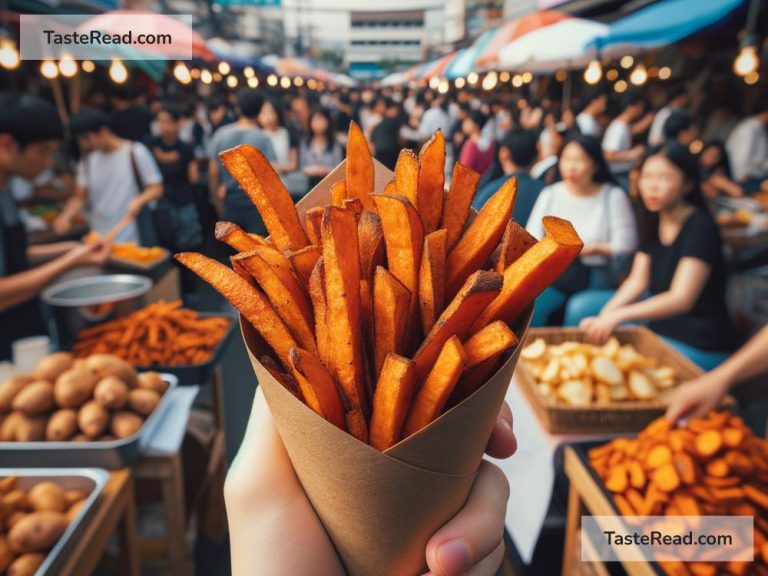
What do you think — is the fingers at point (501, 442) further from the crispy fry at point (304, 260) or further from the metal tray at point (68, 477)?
the metal tray at point (68, 477)

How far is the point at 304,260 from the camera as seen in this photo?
103cm

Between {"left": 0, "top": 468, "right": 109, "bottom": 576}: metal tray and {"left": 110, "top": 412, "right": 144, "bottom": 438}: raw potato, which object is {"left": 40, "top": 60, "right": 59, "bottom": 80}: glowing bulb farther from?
{"left": 0, "top": 468, "right": 109, "bottom": 576}: metal tray

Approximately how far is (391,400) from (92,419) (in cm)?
190

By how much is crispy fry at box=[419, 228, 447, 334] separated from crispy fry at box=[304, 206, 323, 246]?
0.84 ft

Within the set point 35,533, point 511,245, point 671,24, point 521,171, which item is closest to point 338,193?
point 511,245

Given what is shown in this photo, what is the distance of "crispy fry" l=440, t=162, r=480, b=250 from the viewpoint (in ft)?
3.78

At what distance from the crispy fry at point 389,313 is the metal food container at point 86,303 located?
283cm

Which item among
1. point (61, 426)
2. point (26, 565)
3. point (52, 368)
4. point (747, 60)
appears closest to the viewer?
point (26, 565)

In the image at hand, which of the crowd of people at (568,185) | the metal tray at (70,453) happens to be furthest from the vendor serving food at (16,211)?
the metal tray at (70,453)

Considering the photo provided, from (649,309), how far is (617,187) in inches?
52.7

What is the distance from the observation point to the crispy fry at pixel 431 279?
3.11ft

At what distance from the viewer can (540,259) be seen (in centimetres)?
90

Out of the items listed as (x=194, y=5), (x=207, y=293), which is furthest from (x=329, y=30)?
(x=207, y=293)

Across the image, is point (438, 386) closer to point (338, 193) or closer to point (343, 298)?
point (343, 298)
